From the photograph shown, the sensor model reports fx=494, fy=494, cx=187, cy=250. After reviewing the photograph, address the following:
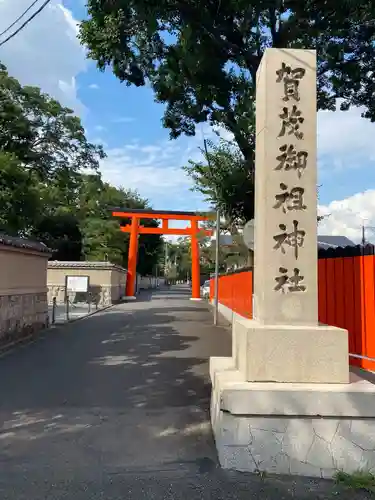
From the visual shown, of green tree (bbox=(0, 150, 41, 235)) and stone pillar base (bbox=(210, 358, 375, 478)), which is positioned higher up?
green tree (bbox=(0, 150, 41, 235))

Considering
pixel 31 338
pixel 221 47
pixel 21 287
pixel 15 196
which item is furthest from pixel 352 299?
pixel 15 196

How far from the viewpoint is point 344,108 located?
43.1 feet

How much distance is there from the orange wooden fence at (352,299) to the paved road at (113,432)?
2331 millimetres

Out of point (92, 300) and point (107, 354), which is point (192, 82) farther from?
point (92, 300)

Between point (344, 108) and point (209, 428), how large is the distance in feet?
33.8

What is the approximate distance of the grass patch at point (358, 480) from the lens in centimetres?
407

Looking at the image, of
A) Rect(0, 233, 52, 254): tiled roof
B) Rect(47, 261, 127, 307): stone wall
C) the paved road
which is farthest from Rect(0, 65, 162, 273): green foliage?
the paved road

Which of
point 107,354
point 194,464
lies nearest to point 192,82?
point 107,354

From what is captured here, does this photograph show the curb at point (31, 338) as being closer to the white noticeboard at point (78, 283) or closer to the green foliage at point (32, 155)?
the green foliage at point (32, 155)

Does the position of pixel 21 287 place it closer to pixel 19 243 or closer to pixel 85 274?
pixel 19 243

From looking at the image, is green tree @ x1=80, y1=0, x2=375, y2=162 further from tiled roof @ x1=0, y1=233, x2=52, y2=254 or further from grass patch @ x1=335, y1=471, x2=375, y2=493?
grass patch @ x1=335, y1=471, x2=375, y2=493

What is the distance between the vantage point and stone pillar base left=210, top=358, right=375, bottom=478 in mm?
4352

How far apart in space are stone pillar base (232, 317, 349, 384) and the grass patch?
31.2 inches

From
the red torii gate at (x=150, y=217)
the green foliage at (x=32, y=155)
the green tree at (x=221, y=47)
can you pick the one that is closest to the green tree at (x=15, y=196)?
the green foliage at (x=32, y=155)
